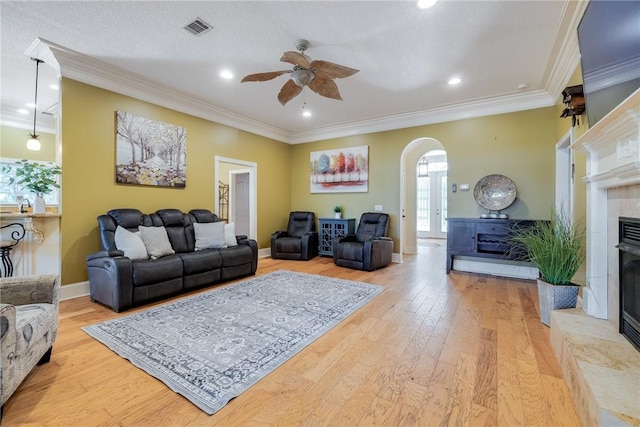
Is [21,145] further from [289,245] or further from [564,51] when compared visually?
[564,51]

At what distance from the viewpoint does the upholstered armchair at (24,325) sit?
1.37 meters

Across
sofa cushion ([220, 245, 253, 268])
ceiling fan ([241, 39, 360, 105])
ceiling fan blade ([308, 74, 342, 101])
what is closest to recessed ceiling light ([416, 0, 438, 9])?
ceiling fan ([241, 39, 360, 105])

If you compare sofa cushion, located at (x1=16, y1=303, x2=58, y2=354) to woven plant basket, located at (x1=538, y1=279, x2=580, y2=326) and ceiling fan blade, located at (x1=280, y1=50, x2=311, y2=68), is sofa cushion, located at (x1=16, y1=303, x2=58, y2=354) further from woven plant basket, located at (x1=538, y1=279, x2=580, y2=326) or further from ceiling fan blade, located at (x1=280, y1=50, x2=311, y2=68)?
woven plant basket, located at (x1=538, y1=279, x2=580, y2=326)

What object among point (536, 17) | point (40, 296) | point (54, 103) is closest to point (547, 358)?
point (536, 17)

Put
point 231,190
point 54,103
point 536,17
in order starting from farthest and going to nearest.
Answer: point 231,190 → point 54,103 → point 536,17

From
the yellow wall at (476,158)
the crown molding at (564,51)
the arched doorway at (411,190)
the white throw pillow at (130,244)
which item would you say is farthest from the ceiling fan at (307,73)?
the arched doorway at (411,190)

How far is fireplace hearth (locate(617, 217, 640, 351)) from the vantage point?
5.21 ft

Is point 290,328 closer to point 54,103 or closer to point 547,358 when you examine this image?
point 547,358

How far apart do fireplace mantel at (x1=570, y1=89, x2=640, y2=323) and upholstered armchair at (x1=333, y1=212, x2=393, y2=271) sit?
8.94 feet

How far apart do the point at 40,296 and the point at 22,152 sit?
5.10 metres

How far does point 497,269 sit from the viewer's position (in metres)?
4.44

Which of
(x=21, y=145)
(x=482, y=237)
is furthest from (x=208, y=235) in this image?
(x=21, y=145)

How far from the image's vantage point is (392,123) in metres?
5.45

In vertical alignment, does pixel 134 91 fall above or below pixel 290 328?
above
